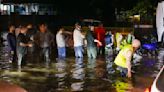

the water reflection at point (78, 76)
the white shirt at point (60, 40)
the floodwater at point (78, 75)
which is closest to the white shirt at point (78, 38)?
the white shirt at point (60, 40)

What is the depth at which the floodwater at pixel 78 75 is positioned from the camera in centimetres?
1356

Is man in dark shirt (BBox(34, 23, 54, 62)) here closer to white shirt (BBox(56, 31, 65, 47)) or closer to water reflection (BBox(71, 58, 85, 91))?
white shirt (BBox(56, 31, 65, 47))

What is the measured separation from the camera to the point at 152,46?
24062 mm

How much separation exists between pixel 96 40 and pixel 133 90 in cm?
1122

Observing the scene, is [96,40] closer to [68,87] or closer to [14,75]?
[14,75]

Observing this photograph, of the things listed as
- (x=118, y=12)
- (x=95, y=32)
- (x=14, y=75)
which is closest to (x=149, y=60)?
(x=95, y=32)

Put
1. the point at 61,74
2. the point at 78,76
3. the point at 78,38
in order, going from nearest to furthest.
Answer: the point at 78,76 < the point at 61,74 < the point at 78,38

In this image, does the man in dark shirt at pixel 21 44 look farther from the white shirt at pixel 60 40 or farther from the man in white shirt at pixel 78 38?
the man in white shirt at pixel 78 38

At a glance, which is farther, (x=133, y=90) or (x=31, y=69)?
(x=31, y=69)

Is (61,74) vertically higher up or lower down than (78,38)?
lower down

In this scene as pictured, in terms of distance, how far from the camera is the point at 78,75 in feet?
53.8

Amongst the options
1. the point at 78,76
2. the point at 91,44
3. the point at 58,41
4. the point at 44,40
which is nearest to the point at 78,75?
the point at 78,76

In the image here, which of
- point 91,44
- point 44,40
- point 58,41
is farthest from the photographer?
point 58,41

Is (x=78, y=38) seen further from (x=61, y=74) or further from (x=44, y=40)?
(x=61, y=74)
